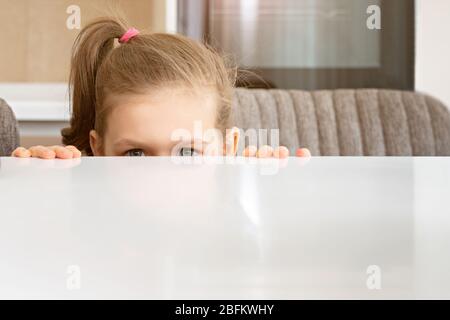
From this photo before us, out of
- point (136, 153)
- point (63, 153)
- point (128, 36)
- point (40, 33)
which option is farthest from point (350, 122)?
point (40, 33)

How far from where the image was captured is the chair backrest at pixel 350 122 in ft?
5.24

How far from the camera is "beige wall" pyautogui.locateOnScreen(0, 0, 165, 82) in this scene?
8.22ft

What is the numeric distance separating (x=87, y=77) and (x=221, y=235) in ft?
3.41

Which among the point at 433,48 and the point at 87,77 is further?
the point at 433,48

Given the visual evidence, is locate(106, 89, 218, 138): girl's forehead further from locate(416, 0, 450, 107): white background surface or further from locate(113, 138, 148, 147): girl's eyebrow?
locate(416, 0, 450, 107): white background surface

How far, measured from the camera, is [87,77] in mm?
1241

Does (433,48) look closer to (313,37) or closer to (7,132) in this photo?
(313,37)

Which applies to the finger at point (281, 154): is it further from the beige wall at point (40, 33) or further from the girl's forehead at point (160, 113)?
the beige wall at point (40, 33)

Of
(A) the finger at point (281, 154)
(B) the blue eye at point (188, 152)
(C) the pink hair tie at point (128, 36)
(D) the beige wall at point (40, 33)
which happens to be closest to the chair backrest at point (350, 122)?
(C) the pink hair tie at point (128, 36)

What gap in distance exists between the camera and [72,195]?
0.34 m

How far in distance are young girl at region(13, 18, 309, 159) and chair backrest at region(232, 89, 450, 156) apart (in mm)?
275

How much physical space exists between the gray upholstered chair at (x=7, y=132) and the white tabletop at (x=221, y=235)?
0.77 metres

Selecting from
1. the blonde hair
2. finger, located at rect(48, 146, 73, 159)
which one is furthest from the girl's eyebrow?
finger, located at rect(48, 146, 73, 159)
